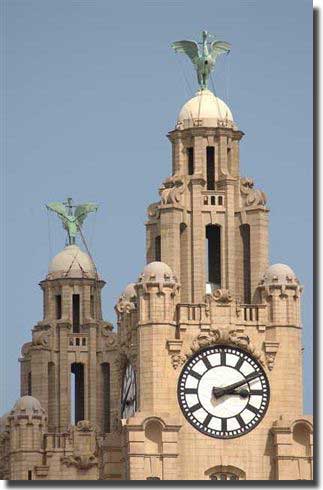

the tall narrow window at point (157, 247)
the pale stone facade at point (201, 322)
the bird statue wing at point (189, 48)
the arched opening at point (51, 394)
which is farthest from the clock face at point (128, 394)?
the arched opening at point (51, 394)

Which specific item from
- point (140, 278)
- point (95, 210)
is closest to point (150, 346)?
point (140, 278)

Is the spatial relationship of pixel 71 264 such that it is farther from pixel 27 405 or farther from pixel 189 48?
pixel 189 48

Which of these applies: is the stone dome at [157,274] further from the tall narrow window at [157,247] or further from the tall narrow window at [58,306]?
the tall narrow window at [58,306]

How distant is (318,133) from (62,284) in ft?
74.1

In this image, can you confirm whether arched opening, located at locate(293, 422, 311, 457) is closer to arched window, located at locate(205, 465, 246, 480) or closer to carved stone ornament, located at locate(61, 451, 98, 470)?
arched window, located at locate(205, 465, 246, 480)

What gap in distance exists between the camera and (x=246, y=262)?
266 feet

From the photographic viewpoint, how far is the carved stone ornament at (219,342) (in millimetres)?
78688

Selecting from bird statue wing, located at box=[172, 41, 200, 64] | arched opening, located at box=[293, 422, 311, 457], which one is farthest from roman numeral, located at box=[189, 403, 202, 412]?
bird statue wing, located at box=[172, 41, 200, 64]

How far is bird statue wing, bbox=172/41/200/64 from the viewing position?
7988 cm

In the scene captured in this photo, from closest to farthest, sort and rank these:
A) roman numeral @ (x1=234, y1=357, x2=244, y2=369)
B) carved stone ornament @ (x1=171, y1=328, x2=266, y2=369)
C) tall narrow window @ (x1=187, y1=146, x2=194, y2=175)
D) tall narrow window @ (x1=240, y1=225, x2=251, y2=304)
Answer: carved stone ornament @ (x1=171, y1=328, x2=266, y2=369), roman numeral @ (x1=234, y1=357, x2=244, y2=369), tall narrow window @ (x1=240, y1=225, x2=251, y2=304), tall narrow window @ (x1=187, y1=146, x2=194, y2=175)

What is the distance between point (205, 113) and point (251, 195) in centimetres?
208

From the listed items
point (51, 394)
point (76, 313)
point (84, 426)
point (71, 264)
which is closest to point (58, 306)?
point (76, 313)

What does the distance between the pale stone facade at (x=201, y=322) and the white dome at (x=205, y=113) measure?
22mm

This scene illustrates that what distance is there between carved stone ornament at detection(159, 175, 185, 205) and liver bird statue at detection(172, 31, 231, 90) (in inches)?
88.2
